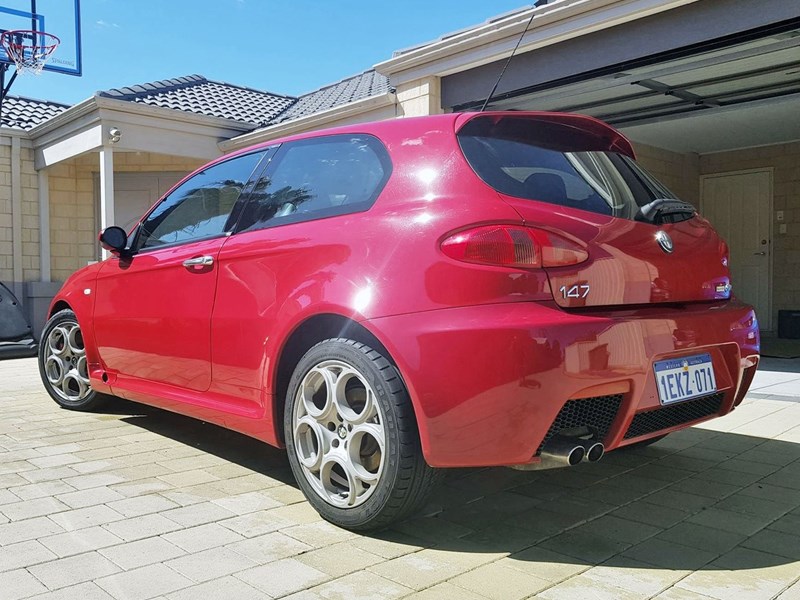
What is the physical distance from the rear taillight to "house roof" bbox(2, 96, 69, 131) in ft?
36.9

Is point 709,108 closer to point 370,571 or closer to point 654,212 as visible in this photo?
point 654,212

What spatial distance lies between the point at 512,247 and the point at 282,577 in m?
1.18

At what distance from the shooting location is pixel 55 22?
1100cm

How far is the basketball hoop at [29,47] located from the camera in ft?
33.4

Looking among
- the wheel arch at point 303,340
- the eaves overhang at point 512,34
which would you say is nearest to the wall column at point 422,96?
the eaves overhang at point 512,34

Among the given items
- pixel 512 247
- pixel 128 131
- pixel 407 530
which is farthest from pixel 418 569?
pixel 128 131

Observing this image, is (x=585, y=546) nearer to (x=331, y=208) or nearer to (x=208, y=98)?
(x=331, y=208)

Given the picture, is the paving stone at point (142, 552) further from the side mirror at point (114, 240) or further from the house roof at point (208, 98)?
the house roof at point (208, 98)

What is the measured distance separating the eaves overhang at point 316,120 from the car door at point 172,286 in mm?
4439

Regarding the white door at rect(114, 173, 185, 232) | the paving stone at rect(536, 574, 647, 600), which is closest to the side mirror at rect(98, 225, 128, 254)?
the paving stone at rect(536, 574, 647, 600)

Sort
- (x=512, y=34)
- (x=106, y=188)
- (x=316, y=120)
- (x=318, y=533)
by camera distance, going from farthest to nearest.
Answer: (x=106, y=188) → (x=316, y=120) → (x=512, y=34) → (x=318, y=533)

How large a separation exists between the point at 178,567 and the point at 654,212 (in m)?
1.96

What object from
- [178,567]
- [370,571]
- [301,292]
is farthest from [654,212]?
[178,567]

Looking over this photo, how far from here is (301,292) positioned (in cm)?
255
